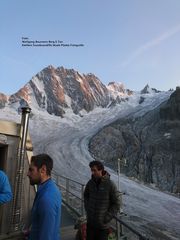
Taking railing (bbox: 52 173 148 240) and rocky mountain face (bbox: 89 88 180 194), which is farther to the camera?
rocky mountain face (bbox: 89 88 180 194)

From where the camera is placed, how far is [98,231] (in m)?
4.18

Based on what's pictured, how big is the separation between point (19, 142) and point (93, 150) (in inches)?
1510

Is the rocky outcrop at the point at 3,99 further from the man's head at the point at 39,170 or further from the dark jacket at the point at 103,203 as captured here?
the man's head at the point at 39,170

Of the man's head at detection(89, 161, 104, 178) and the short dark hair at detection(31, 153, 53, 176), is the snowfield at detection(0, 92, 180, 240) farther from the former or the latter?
the short dark hair at detection(31, 153, 53, 176)

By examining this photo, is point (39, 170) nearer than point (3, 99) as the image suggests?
Yes

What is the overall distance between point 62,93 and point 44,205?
91883mm

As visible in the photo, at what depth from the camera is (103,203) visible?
13.5ft

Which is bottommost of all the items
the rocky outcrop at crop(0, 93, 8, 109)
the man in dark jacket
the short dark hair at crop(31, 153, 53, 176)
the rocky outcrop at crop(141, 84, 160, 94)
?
the man in dark jacket

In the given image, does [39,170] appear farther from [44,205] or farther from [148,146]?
[148,146]

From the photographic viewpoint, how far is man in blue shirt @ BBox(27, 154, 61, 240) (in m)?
2.27

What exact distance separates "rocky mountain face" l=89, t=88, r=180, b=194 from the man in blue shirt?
1222 inches

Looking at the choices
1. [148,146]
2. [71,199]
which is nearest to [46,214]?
[71,199]

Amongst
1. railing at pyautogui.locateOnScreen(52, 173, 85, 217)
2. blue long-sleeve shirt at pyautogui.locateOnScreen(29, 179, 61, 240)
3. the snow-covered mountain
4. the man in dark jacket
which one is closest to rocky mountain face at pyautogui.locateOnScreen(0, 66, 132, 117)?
the snow-covered mountain

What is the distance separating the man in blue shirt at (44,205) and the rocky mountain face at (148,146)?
102ft
